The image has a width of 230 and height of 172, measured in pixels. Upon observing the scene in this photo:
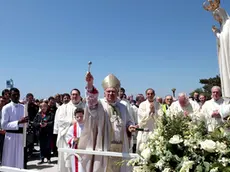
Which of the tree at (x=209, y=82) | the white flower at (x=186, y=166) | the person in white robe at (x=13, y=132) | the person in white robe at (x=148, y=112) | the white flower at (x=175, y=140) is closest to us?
the white flower at (x=186, y=166)

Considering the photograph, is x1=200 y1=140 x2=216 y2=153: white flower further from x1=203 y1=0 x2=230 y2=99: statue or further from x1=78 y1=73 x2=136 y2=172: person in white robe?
x1=203 y1=0 x2=230 y2=99: statue

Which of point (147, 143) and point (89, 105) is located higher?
point (89, 105)

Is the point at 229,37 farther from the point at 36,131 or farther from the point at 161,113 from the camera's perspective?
the point at 36,131

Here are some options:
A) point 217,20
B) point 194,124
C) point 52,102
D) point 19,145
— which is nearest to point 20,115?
point 19,145

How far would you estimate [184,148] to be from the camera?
192 centimetres

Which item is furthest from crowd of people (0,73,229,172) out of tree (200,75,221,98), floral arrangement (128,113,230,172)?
tree (200,75,221,98)

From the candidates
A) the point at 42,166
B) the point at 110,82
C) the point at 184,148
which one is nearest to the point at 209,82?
A: the point at 42,166

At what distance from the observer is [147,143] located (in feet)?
7.07

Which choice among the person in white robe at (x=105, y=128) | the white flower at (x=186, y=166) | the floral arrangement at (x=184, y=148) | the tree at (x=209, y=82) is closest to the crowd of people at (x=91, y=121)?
the person in white robe at (x=105, y=128)

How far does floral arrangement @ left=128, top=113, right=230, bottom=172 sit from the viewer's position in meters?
1.75

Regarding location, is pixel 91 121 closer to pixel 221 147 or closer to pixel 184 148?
pixel 184 148

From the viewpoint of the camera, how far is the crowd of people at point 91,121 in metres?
4.05

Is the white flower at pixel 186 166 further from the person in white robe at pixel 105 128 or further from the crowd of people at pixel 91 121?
the person in white robe at pixel 105 128

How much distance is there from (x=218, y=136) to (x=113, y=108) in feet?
8.90
